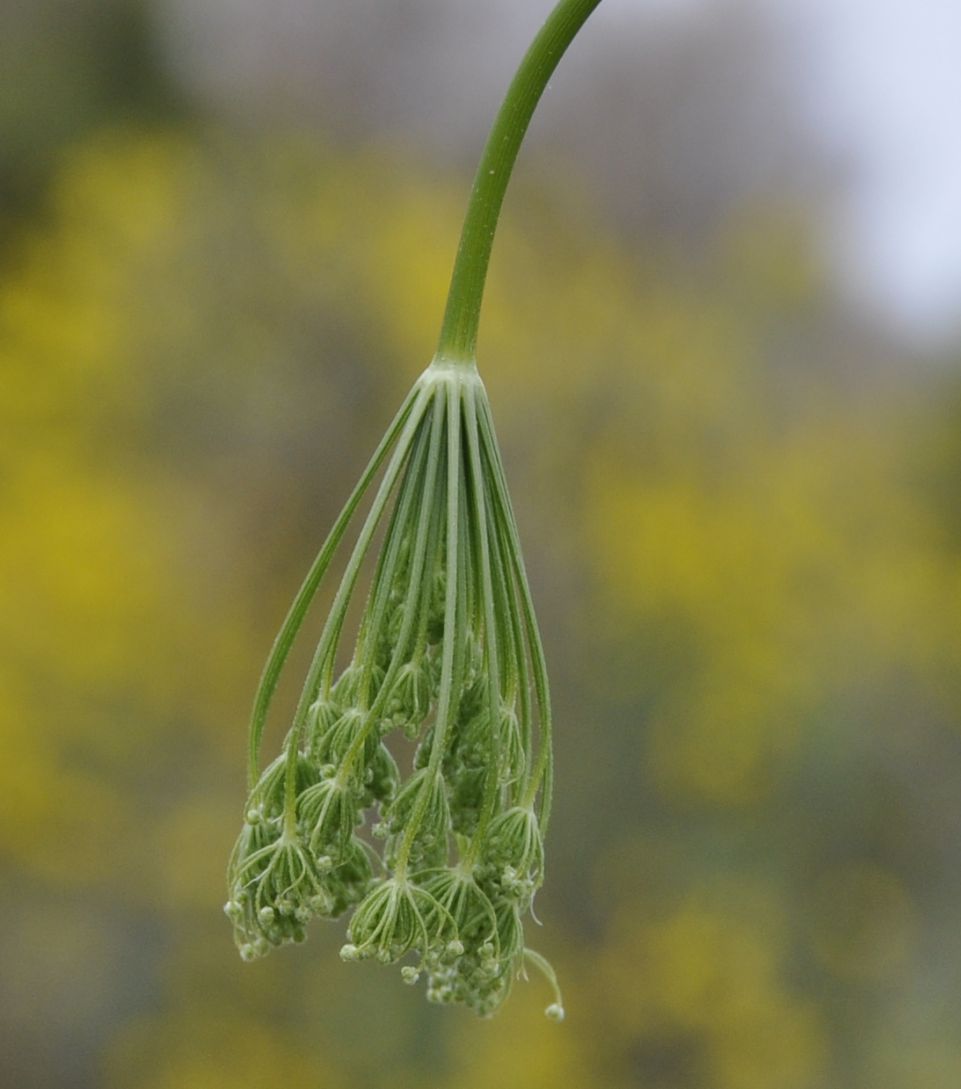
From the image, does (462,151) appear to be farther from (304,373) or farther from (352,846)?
(352,846)

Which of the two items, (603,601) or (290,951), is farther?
(603,601)

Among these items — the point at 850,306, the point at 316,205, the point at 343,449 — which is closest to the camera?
the point at 343,449

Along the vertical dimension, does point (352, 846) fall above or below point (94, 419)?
below

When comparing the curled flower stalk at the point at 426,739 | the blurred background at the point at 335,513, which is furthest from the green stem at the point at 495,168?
the blurred background at the point at 335,513

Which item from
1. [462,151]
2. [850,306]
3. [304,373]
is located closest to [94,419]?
[304,373]

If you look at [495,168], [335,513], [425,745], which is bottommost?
[425,745]

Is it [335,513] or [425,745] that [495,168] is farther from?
[335,513]

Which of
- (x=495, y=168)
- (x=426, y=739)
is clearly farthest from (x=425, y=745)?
(x=495, y=168)
